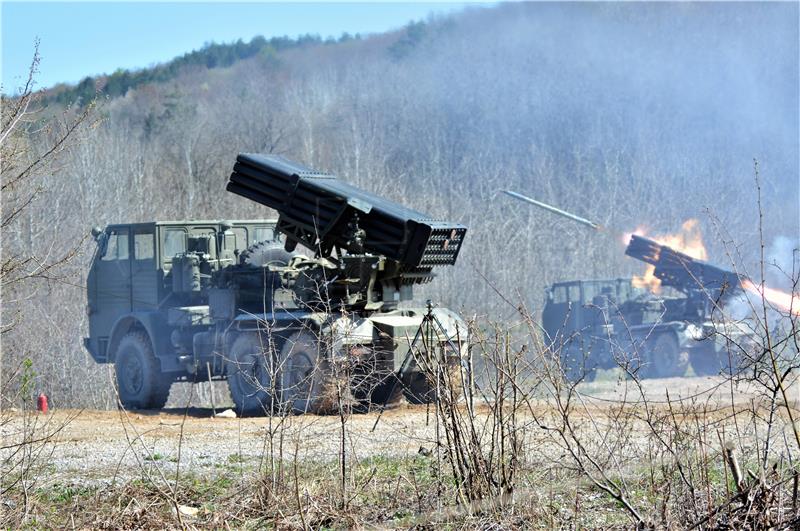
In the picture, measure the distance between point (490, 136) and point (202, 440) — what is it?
40.5 m

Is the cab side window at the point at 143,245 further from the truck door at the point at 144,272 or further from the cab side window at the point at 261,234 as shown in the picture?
the cab side window at the point at 261,234

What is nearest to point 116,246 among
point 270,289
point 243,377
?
point 270,289

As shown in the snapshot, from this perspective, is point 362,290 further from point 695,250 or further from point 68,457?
point 695,250

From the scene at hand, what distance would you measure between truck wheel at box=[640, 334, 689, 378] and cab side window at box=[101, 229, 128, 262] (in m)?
11.6

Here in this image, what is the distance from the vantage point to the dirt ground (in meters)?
10.0

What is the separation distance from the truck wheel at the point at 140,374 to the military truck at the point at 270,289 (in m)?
0.02

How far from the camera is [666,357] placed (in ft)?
82.4

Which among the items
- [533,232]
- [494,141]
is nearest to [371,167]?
[533,232]

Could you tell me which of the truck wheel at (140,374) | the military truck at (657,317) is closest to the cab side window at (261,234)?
the truck wheel at (140,374)

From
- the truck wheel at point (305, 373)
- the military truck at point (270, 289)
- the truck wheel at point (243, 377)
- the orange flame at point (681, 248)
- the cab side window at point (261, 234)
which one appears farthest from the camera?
the orange flame at point (681, 248)

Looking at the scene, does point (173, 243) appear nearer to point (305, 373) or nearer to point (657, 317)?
point (305, 373)

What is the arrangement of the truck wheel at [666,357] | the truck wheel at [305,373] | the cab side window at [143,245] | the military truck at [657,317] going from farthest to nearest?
the truck wheel at [666,357] < the military truck at [657,317] < the cab side window at [143,245] < the truck wheel at [305,373]

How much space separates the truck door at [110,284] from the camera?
18500 mm

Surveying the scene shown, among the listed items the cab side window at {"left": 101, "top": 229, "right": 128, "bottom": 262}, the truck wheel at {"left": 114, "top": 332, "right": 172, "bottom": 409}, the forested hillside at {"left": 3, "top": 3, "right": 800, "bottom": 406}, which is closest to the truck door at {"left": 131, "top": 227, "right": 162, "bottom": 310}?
the cab side window at {"left": 101, "top": 229, "right": 128, "bottom": 262}
